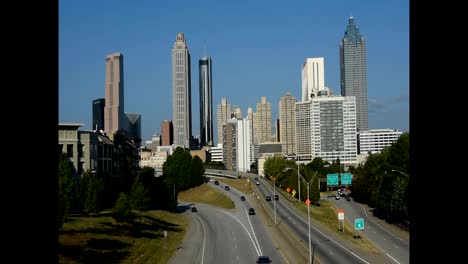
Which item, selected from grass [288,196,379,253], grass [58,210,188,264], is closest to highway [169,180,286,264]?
grass [58,210,188,264]

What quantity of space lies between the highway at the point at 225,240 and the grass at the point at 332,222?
920 centimetres

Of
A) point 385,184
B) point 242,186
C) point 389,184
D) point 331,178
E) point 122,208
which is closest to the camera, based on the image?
point 122,208

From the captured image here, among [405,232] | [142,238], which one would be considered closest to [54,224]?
[142,238]

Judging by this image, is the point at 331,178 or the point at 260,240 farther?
the point at 331,178

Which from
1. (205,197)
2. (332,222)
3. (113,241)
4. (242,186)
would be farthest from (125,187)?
(242,186)

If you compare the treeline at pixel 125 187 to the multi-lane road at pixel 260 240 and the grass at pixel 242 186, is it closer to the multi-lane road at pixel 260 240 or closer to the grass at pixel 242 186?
the multi-lane road at pixel 260 240

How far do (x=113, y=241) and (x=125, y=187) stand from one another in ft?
102

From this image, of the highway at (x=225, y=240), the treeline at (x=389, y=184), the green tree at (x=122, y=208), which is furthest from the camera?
the treeline at (x=389, y=184)

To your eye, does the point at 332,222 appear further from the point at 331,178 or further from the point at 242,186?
the point at 242,186

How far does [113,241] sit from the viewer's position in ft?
190

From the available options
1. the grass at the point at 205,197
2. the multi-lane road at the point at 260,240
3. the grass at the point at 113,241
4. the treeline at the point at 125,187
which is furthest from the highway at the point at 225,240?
the grass at the point at 205,197

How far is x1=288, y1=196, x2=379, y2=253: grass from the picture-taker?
6257 cm

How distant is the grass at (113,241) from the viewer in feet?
162
